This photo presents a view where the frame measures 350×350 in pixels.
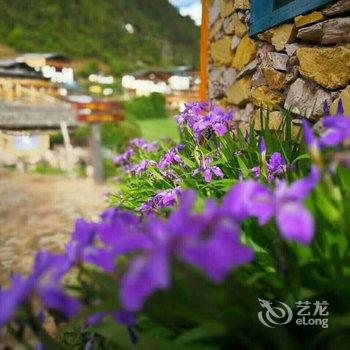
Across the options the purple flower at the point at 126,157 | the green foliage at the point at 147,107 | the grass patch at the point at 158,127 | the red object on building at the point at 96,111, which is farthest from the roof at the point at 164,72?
the purple flower at the point at 126,157

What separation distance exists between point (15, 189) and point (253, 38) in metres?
7.22

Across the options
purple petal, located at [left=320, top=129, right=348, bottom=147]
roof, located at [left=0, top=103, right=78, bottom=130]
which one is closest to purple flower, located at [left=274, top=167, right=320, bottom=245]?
purple petal, located at [left=320, top=129, right=348, bottom=147]

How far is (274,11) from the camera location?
325 centimetres

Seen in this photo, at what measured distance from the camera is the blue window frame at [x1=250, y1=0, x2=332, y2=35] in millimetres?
2780

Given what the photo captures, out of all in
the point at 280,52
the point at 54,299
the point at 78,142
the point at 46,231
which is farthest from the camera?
the point at 78,142

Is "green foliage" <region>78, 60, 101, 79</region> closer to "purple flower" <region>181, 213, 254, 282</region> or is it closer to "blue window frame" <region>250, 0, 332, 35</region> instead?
"blue window frame" <region>250, 0, 332, 35</region>

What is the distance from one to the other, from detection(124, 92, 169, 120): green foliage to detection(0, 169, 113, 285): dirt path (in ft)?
57.9

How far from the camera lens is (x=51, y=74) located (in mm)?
47938

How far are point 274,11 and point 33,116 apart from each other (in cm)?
1454

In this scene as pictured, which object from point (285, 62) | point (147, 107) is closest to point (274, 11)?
point (285, 62)

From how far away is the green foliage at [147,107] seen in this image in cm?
2870

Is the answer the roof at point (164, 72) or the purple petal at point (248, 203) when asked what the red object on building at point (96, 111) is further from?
the roof at point (164, 72)

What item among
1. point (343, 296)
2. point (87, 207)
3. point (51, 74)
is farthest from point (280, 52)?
point (51, 74)

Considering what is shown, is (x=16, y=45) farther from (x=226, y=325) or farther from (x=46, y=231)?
(x=226, y=325)
